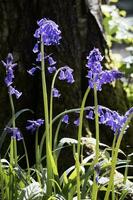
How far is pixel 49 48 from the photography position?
3.61 metres

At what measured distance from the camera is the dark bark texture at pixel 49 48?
11.7 feet

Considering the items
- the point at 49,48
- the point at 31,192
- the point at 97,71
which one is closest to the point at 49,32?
the point at 97,71

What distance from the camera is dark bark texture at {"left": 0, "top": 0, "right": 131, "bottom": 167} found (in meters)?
3.56

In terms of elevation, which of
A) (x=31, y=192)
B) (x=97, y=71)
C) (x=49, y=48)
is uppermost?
(x=49, y=48)

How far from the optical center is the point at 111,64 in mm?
4047

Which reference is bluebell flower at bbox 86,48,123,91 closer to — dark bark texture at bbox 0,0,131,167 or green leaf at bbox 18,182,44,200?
green leaf at bbox 18,182,44,200

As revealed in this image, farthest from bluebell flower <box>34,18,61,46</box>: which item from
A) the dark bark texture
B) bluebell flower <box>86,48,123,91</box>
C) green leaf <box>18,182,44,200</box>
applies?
the dark bark texture

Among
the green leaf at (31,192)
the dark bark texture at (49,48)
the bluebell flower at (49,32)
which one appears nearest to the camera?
the bluebell flower at (49,32)

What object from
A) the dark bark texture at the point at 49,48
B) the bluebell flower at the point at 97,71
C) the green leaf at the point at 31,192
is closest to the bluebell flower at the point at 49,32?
the bluebell flower at the point at 97,71

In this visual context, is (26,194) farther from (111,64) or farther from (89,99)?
(111,64)

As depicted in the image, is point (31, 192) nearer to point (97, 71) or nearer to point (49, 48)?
point (97, 71)

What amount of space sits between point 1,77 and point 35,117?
368mm

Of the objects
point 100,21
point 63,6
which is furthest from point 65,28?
point 100,21

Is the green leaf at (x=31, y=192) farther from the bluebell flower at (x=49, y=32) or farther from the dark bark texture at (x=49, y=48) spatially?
the dark bark texture at (x=49, y=48)
